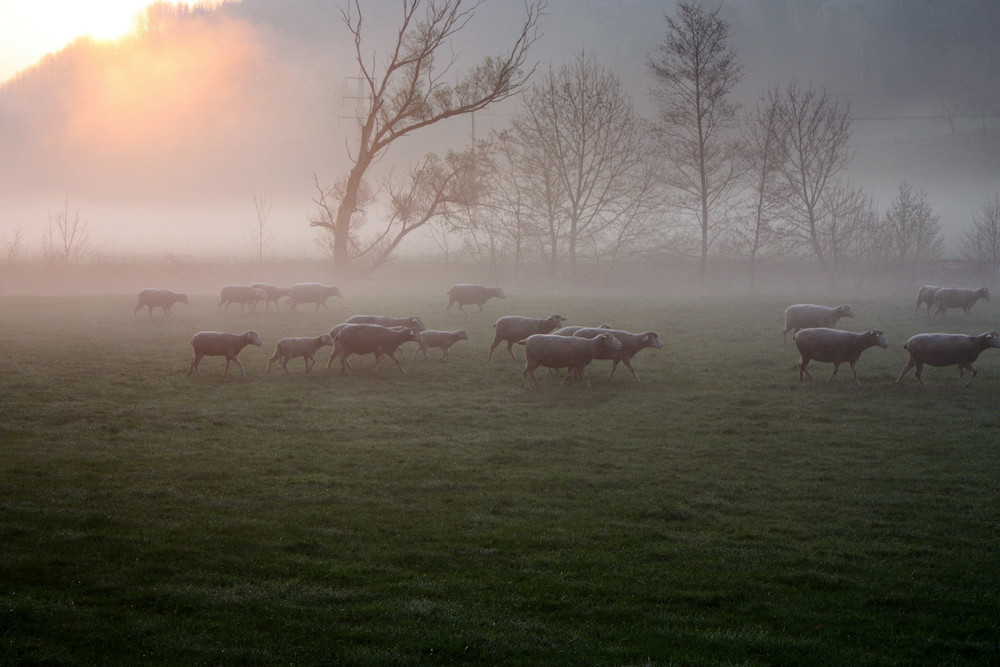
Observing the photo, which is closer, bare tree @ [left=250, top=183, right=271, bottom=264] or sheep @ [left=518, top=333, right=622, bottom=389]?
sheep @ [left=518, top=333, right=622, bottom=389]

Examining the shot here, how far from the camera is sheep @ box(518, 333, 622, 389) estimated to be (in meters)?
18.6

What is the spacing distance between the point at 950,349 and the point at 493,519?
13704 millimetres

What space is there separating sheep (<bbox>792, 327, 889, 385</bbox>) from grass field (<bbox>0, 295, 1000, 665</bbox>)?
0.66m

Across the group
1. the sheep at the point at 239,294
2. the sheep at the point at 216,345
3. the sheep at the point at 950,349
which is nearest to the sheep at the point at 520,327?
the sheep at the point at 216,345

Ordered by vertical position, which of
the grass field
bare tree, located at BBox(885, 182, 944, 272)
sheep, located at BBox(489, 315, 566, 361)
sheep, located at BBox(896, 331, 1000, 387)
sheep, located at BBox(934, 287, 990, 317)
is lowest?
the grass field

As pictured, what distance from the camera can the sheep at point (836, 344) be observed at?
18984 millimetres

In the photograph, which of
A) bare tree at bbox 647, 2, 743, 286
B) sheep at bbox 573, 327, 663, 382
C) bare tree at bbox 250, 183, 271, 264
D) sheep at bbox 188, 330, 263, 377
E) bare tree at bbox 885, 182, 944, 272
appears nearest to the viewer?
sheep at bbox 188, 330, 263, 377

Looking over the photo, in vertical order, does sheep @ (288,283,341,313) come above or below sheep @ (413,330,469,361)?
above

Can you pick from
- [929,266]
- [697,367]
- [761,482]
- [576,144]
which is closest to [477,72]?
[576,144]

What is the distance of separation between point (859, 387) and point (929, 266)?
41429mm

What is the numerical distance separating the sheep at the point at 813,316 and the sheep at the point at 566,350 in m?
8.82

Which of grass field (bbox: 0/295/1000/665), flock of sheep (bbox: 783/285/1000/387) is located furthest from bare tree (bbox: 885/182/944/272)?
flock of sheep (bbox: 783/285/1000/387)

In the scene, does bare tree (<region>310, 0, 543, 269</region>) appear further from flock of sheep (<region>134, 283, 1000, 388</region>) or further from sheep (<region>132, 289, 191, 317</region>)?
flock of sheep (<region>134, 283, 1000, 388</region>)

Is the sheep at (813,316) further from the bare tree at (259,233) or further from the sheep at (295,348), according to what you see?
the bare tree at (259,233)
